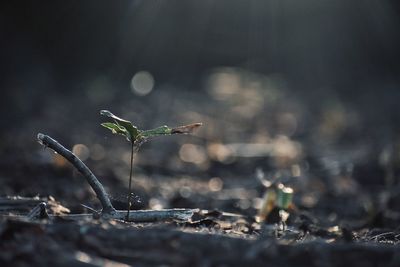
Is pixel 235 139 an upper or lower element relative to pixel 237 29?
lower

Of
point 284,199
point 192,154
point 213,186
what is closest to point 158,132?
point 284,199

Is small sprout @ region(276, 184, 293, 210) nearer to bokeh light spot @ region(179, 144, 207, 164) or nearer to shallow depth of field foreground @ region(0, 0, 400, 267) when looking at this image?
shallow depth of field foreground @ region(0, 0, 400, 267)

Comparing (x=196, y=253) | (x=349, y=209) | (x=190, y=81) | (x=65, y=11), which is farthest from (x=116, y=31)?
(x=196, y=253)

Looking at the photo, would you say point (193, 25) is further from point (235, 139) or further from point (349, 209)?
point (349, 209)

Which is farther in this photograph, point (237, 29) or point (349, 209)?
point (237, 29)

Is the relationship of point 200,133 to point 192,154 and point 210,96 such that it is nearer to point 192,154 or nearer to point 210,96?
point 192,154

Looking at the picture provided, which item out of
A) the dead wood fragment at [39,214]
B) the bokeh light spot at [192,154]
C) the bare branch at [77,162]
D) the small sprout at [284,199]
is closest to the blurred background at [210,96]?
the bokeh light spot at [192,154]

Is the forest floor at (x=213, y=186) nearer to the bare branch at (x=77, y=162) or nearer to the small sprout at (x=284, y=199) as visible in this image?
the small sprout at (x=284, y=199)

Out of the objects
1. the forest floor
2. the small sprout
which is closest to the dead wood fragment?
the forest floor
